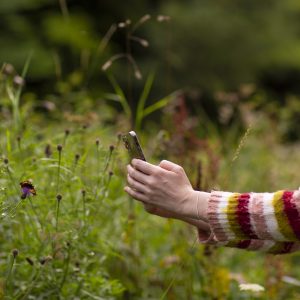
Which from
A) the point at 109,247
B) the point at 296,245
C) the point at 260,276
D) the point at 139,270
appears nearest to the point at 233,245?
the point at 296,245

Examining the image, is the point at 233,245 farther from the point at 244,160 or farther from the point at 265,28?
the point at 265,28

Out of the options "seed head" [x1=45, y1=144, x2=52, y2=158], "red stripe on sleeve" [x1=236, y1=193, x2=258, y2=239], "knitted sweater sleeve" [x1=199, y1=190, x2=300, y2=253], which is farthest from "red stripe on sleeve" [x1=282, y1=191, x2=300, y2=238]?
"seed head" [x1=45, y1=144, x2=52, y2=158]

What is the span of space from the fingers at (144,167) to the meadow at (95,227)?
29 cm

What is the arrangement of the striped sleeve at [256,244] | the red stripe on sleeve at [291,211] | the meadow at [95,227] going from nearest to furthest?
the red stripe on sleeve at [291,211], the striped sleeve at [256,244], the meadow at [95,227]

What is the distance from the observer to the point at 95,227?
278cm

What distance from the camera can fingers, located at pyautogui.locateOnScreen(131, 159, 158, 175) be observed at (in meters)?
2.00

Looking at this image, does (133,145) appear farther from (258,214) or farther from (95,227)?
(95,227)

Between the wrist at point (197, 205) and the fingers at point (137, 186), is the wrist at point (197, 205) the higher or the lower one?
the lower one

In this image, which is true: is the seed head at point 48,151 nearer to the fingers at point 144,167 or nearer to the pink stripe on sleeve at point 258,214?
the fingers at point 144,167

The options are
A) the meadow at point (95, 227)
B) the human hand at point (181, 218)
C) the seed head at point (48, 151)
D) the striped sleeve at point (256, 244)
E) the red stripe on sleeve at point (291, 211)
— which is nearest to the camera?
the red stripe on sleeve at point (291, 211)

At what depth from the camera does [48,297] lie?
2477mm

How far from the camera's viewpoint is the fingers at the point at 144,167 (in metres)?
2.00

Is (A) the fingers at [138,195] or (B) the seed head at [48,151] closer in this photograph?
(A) the fingers at [138,195]

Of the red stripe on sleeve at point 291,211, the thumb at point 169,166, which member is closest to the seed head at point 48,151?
the thumb at point 169,166
